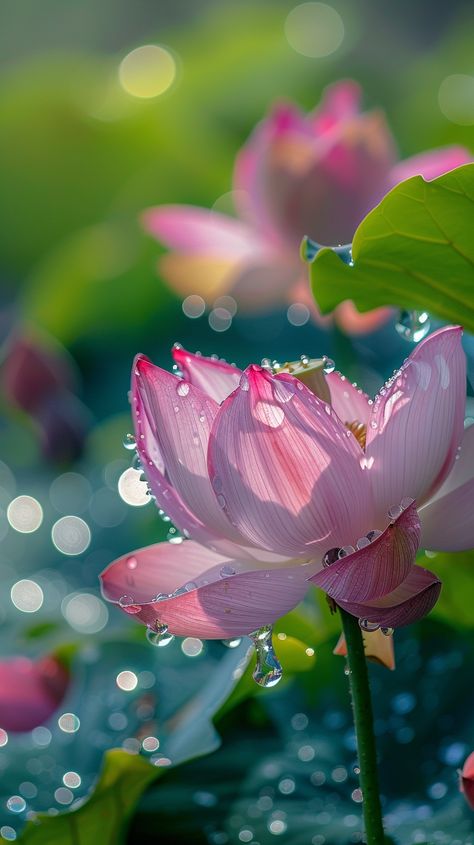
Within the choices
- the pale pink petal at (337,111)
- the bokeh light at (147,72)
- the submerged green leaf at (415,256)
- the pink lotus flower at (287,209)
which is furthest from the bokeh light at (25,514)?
the bokeh light at (147,72)

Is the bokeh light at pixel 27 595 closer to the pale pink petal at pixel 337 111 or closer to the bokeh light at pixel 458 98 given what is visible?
the pale pink petal at pixel 337 111

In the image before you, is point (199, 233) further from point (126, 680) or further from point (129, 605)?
point (129, 605)

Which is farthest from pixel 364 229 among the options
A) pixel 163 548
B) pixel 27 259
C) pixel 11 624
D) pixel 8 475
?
pixel 27 259

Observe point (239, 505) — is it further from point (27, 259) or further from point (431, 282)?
point (27, 259)

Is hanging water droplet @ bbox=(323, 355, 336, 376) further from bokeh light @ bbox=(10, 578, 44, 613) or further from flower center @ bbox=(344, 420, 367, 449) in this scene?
bokeh light @ bbox=(10, 578, 44, 613)

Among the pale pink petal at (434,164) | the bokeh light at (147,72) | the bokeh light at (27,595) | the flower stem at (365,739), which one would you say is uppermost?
the bokeh light at (147,72)
